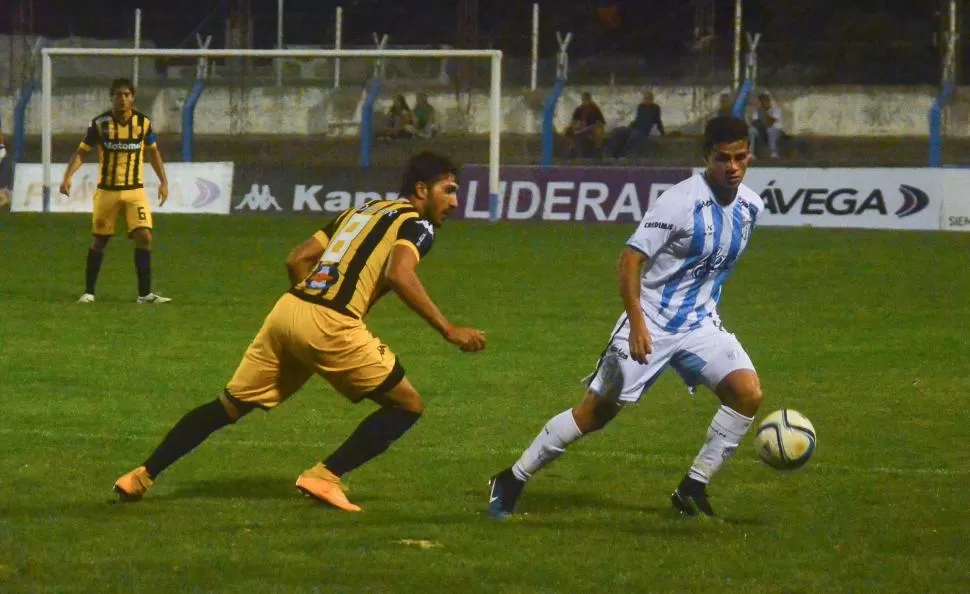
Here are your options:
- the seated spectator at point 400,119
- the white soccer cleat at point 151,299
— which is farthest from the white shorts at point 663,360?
the seated spectator at point 400,119

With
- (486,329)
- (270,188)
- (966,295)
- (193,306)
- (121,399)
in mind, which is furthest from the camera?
(270,188)

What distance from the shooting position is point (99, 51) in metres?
24.9

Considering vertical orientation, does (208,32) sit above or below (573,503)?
above

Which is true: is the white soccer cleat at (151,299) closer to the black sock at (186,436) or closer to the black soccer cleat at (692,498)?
the black sock at (186,436)

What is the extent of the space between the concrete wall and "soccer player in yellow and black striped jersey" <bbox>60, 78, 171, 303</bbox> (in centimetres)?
1707

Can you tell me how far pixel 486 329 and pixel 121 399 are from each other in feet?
13.9

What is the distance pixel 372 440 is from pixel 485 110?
1041 inches

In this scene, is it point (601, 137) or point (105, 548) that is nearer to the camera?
point (105, 548)

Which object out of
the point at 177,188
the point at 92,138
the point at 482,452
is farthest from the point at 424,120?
the point at 482,452

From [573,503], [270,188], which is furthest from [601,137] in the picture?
[573,503]

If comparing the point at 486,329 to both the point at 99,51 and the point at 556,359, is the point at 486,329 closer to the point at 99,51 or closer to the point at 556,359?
the point at 556,359

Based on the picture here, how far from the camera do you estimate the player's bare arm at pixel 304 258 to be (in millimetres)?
6836

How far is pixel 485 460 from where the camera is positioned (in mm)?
8062

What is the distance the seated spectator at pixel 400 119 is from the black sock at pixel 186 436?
24374 mm
